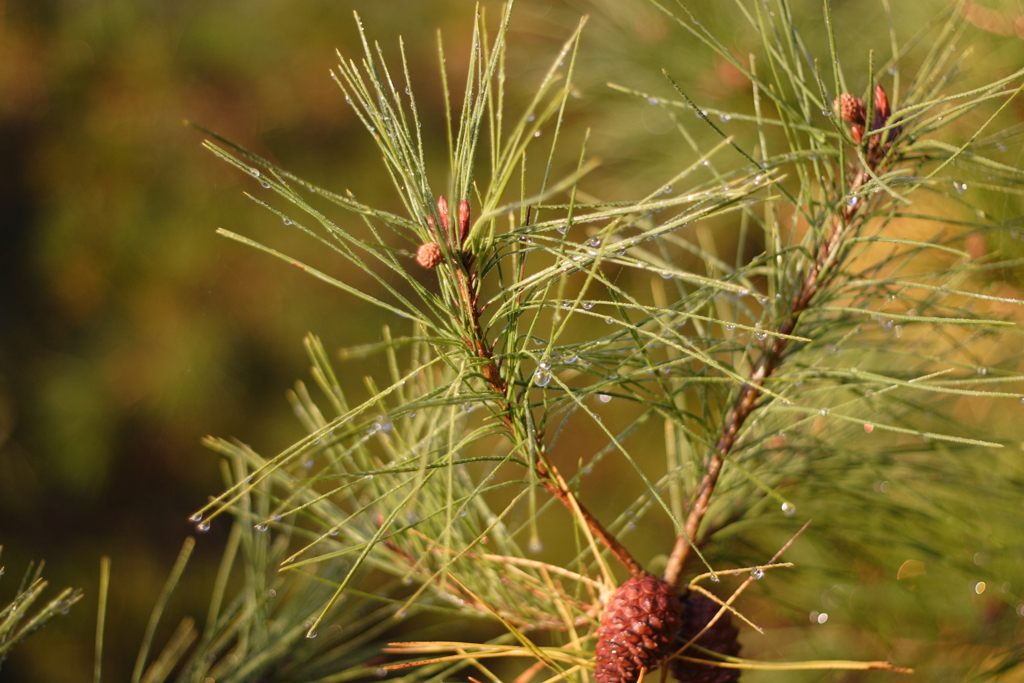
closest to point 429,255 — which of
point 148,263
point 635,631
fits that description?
point 635,631

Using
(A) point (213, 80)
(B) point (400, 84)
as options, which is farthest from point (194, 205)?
(B) point (400, 84)

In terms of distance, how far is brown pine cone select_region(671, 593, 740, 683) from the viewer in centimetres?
29

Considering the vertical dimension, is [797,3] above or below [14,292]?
above

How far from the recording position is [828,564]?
578 mm

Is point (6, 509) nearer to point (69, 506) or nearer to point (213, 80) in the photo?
point (69, 506)

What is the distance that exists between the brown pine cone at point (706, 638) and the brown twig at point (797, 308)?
2 centimetres

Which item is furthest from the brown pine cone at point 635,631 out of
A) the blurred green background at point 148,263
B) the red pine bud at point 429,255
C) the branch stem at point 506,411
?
the blurred green background at point 148,263

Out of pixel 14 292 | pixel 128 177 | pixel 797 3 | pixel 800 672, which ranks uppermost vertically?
pixel 797 3

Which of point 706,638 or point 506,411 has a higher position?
point 506,411

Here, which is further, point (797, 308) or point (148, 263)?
point (148, 263)

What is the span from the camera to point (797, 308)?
300 millimetres

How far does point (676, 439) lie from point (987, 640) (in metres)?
0.28

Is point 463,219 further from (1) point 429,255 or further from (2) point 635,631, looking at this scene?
(2) point 635,631

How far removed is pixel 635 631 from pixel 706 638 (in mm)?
47
